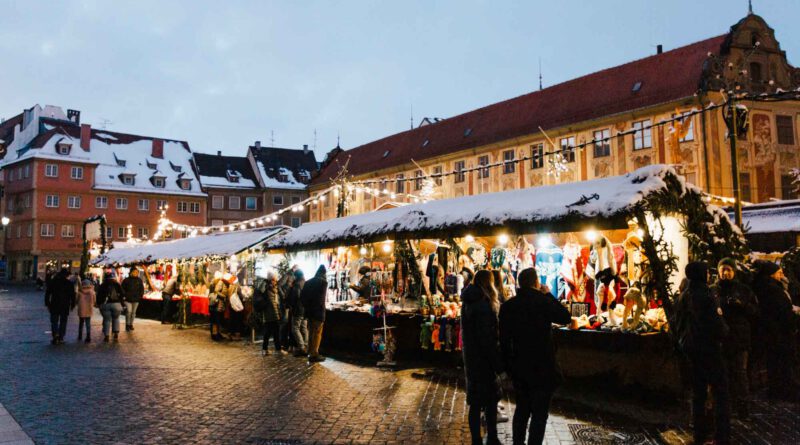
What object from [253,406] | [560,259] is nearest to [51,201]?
[560,259]

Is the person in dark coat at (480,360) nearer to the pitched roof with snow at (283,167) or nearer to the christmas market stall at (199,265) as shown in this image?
the christmas market stall at (199,265)

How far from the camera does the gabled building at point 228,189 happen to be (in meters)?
57.7

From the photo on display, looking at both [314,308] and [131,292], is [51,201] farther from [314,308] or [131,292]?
[314,308]

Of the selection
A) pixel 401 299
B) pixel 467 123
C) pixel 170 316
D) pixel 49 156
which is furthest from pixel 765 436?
pixel 49 156

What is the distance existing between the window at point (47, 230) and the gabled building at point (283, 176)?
674 inches

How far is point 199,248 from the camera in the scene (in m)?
19.3

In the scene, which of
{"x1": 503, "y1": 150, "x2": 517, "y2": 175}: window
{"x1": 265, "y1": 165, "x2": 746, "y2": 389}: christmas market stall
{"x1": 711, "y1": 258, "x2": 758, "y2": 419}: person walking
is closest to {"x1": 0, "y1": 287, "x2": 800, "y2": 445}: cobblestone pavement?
{"x1": 711, "y1": 258, "x2": 758, "y2": 419}: person walking

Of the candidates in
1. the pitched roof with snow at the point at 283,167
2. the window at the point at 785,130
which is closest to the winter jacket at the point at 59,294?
the window at the point at 785,130

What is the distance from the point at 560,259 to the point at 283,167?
2083 inches

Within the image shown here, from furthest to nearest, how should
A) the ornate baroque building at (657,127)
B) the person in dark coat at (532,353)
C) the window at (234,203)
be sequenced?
1. the window at (234,203)
2. the ornate baroque building at (657,127)
3. the person in dark coat at (532,353)

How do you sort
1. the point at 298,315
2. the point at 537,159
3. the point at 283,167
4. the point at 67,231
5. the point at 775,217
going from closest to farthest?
the point at 298,315 → the point at 775,217 → the point at 537,159 → the point at 67,231 → the point at 283,167

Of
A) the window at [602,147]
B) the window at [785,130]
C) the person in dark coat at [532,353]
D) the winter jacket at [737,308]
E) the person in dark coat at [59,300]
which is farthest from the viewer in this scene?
the window at [602,147]

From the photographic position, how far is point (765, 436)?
5.96 meters

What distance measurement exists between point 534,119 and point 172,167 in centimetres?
3524
